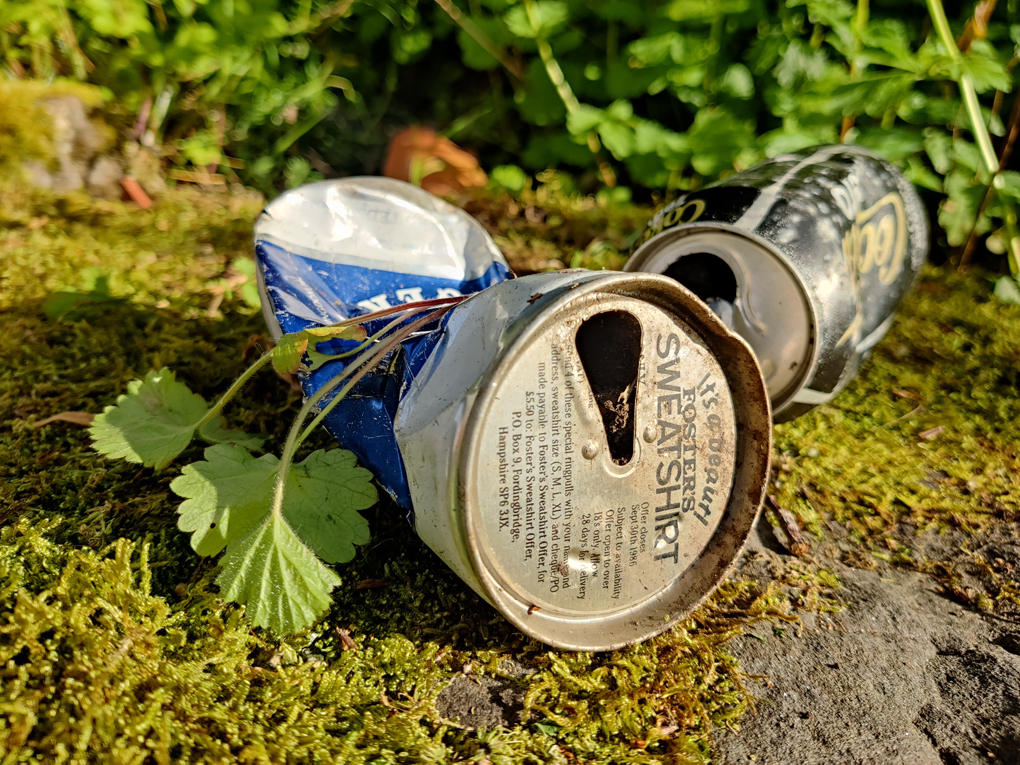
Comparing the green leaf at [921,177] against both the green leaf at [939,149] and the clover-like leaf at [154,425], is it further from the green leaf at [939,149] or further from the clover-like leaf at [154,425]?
the clover-like leaf at [154,425]

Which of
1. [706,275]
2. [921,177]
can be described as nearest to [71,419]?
[706,275]

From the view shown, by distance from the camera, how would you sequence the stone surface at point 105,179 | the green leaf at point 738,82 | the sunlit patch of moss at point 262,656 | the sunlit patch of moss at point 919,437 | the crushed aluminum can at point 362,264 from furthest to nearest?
the stone surface at point 105,179 < the green leaf at point 738,82 < the sunlit patch of moss at point 919,437 < the crushed aluminum can at point 362,264 < the sunlit patch of moss at point 262,656

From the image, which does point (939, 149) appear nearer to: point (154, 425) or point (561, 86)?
point (561, 86)

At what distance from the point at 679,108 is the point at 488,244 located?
1.22 metres

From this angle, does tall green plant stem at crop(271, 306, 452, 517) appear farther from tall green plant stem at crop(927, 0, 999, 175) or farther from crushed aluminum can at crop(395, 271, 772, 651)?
tall green plant stem at crop(927, 0, 999, 175)

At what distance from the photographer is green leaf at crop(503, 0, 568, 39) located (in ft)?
6.87

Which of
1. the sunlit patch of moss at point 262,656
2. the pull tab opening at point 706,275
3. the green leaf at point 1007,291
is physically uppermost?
the pull tab opening at point 706,275

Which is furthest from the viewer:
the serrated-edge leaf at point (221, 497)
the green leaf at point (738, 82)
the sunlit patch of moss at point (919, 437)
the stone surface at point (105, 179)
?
the stone surface at point (105, 179)

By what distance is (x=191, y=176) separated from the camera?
2377 millimetres

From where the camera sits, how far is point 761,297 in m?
1.19

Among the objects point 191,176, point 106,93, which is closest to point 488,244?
point 191,176

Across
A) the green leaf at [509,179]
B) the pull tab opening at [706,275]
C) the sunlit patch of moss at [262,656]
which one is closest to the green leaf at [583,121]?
the green leaf at [509,179]

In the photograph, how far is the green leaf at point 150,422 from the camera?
3.36 feet

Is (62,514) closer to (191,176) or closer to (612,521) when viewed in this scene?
(612,521)
